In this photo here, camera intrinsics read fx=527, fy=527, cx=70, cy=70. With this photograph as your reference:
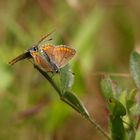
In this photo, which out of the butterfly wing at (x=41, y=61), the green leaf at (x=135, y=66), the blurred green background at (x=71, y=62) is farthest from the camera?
the blurred green background at (x=71, y=62)

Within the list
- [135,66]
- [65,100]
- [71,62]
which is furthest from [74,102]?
[71,62]

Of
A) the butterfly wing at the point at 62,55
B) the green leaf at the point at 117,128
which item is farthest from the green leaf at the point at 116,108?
the butterfly wing at the point at 62,55

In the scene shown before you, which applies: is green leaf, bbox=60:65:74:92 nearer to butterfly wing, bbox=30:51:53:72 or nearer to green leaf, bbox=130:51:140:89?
butterfly wing, bbox=30:51:53:72

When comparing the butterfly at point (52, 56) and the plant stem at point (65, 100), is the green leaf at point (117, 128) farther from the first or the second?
the butterfly at point (52, 56)

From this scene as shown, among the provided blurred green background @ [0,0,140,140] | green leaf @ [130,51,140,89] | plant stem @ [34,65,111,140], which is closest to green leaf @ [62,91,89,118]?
plant stem @ [34,65,111,140]

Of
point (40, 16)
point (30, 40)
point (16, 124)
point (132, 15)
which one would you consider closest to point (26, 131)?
point (16, 124)

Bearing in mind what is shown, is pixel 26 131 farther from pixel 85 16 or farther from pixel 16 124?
pixel 85 16
